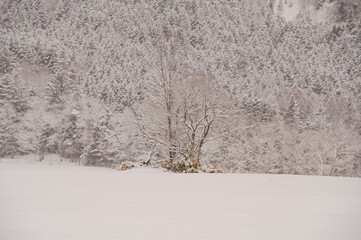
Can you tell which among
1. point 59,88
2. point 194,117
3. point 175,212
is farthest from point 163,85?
point 59,88

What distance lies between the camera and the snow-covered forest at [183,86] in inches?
579

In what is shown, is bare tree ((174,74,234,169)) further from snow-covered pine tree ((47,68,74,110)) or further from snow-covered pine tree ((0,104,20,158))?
snow-covered pine tree ((47,68,74,110))

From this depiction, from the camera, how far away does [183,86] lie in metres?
14.9

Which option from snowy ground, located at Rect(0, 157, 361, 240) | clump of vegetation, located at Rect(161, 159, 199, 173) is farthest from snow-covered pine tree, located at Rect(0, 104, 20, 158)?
snowy ground, located at Rect(0, 157, 361, 240)

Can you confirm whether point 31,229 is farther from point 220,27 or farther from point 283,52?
point 220,27

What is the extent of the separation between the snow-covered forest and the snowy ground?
19.1 feet

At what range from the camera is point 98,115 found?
158 ft

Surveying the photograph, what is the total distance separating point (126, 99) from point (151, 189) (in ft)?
181

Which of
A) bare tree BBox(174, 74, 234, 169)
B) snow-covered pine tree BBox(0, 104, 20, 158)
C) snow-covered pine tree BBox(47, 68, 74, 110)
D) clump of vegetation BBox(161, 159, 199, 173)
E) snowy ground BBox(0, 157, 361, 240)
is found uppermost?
snow-covered pine tree BBox(47, 68, 74, 110)

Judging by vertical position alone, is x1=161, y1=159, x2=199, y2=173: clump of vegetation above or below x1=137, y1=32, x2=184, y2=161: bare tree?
below

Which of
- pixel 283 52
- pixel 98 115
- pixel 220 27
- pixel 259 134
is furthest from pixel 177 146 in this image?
pixel 220 27

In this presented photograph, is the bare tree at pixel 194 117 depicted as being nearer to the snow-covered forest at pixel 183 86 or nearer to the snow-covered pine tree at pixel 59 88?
the snow-covered forest at pixel 183 86

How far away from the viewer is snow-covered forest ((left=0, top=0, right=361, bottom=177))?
1470 centimetres

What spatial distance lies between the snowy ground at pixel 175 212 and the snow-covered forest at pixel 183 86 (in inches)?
230
